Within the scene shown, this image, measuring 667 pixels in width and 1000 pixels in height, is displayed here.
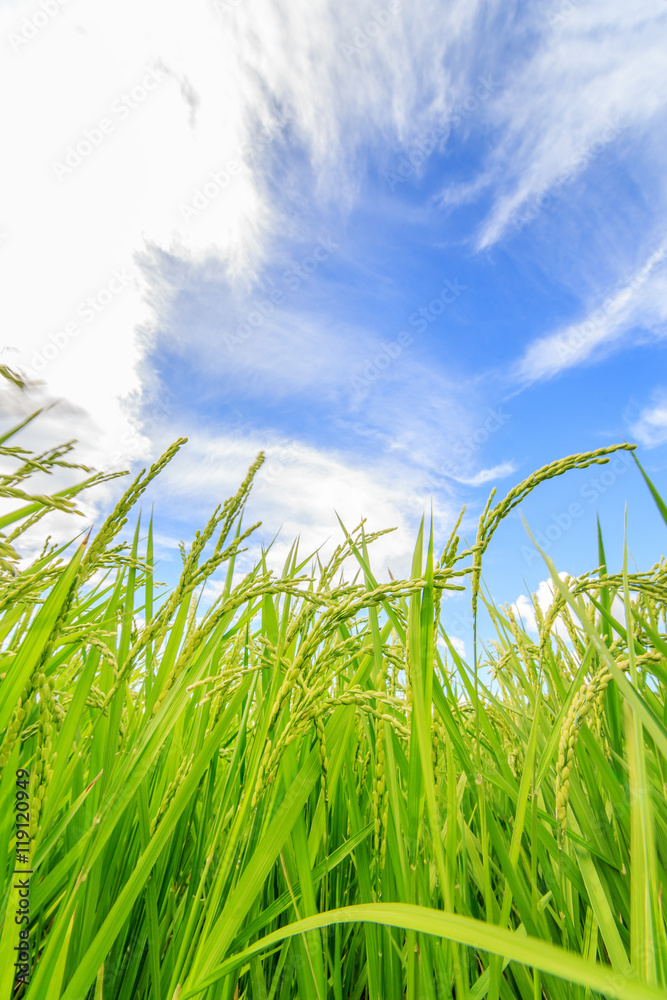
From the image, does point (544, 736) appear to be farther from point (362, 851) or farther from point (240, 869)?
point (240, 869)

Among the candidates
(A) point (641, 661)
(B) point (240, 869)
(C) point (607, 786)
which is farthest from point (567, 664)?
(B) point (240, 869)

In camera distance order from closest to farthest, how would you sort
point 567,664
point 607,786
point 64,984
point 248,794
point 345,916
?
1. point 345,916
2. point 248,794
3. point 64,984
4. point 607,786
5. point 567,664

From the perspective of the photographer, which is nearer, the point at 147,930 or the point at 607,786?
the point at 147,930

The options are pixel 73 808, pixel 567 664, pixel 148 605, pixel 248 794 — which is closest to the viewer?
pixel 248 794

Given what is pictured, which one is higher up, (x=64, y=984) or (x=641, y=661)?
(x=641, y=661)

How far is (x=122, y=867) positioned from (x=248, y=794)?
689 millimetres

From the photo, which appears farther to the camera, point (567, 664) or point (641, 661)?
point (567, 664)

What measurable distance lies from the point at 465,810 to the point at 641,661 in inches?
52.5

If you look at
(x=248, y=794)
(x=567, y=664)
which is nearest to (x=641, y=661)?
(x=248, y=794)

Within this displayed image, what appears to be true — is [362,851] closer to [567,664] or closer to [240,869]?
[240,869]

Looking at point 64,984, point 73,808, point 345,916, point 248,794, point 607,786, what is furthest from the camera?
point 607,786

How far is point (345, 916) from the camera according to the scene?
0.82m

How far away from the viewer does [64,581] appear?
1.09m

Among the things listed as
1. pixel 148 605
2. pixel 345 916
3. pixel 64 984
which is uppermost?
pixel 148 605
